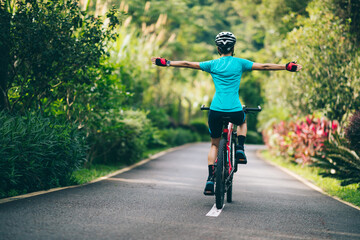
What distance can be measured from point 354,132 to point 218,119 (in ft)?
15.5

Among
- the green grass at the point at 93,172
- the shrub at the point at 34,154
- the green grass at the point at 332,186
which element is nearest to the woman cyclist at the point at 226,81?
the shrub at the point at 34,154

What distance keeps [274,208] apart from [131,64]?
12.2m

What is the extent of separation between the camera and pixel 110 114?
41.6 feet

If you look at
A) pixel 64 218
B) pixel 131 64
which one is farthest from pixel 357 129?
pixel 131 64

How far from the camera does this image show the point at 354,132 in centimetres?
1042

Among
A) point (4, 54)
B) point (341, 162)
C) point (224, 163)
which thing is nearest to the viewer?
point (224, 163)

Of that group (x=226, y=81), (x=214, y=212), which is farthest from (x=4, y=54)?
(x=214, y=212)

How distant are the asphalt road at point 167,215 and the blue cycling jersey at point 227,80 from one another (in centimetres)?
154

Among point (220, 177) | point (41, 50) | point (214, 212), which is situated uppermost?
point (41, 50)

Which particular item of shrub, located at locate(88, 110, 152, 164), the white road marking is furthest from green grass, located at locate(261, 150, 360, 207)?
shrub, located at locate(88, 110, 152, 164)

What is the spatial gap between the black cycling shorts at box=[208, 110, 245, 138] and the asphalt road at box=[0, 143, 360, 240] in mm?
1167

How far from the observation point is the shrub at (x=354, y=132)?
10328 millimetres

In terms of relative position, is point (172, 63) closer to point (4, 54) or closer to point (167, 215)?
point (167, 215)

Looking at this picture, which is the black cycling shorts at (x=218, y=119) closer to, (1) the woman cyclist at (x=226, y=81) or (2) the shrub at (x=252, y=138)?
(1) the woman cyclist at (x=226, y=81)
